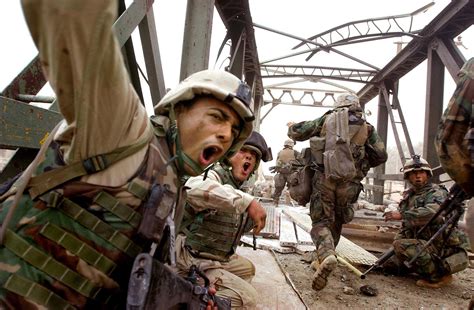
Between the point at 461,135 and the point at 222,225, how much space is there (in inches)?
69.3

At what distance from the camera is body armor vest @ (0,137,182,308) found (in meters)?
0.88

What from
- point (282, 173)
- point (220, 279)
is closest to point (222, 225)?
point (220, 279)

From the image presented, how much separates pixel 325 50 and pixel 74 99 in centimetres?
830

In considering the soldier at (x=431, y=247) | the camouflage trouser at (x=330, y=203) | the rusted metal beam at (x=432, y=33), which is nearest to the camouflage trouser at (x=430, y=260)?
the soldier at (x=431, y=247)

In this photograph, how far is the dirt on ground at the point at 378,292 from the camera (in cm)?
313

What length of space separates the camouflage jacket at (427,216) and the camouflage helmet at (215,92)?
3171 mm

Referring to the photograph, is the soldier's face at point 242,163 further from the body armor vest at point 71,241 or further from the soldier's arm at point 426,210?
the soldier's arm at point 426,210

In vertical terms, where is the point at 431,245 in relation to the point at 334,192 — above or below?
below

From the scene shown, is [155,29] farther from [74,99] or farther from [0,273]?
[0,273]

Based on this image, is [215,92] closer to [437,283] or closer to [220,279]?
[220,279]

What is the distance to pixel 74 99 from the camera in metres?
0.75

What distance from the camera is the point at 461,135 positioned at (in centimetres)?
219

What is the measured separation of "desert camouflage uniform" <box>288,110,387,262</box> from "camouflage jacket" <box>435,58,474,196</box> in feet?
5.47

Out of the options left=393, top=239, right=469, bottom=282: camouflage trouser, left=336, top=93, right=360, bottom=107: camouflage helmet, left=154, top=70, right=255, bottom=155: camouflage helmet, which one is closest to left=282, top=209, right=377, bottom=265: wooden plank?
left=393, top=239, right=469, bottom=282: camouflage trouser
